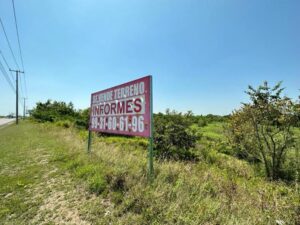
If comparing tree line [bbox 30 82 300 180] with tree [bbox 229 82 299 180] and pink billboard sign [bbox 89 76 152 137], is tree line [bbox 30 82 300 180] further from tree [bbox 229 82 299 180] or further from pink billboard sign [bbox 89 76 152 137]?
pink billboard sign [bbox 89 76 152 137]

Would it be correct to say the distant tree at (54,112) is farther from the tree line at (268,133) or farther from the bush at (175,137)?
the tree line at (268,133)

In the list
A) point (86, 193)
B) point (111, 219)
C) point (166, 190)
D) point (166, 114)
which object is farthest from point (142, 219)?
point (166, 114)

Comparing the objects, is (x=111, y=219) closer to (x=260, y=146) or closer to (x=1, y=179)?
(x=1, y=179)

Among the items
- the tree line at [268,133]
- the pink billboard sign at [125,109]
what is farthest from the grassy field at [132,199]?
the tree line at [268,133]

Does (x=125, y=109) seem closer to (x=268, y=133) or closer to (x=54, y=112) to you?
(x=268, y=133)

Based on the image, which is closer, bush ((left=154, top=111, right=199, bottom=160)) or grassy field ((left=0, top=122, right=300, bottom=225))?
grassy field ((left=0, top=122, right=300, bottom=225))

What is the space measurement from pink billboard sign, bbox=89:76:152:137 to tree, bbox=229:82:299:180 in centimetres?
469

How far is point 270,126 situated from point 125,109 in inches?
208

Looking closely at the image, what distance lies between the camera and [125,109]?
4840mm

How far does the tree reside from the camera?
20.6 feet

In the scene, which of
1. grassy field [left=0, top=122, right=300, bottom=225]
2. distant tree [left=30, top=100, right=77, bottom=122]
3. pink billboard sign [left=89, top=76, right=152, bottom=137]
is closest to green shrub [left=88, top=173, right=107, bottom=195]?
grassy field [left=0, top=122, right=300, bottom=225]

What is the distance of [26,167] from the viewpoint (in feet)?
17.8

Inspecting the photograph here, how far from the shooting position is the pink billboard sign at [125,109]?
404 centimetres

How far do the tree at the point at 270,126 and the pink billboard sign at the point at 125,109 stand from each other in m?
4.69
